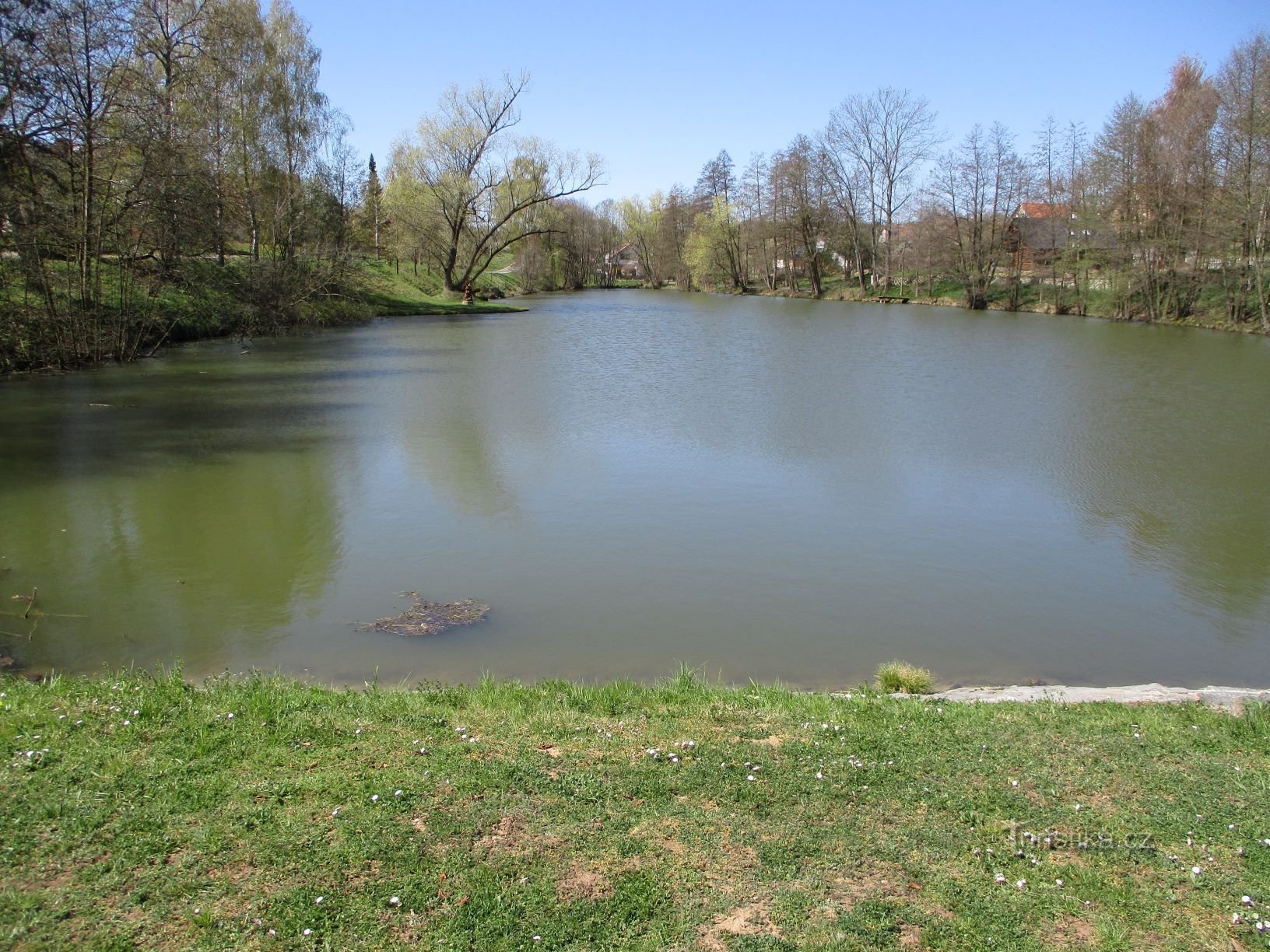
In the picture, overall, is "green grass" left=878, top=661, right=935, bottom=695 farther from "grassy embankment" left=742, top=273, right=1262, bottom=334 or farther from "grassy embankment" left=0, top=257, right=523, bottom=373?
"grassy embankment" left=742, top=273, right=1262, bottom=334

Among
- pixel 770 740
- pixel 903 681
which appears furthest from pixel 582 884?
pixel 903 681

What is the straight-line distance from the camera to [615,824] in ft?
11.4

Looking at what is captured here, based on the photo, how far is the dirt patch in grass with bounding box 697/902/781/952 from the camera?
2.85m

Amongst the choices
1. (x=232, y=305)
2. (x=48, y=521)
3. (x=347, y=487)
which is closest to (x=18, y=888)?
(x=48, y=521)

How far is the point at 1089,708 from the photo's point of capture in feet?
15.9

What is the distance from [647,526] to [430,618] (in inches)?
115

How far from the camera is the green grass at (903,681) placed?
5551 millimetres

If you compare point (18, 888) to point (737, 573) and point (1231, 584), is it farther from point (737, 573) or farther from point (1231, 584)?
point (1231, 584)

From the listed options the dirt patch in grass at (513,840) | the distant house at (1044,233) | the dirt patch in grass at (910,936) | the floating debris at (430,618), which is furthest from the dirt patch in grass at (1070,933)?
the distant house at (1044,233)

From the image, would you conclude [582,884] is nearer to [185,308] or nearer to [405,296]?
[185,308]

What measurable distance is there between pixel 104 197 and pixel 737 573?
18203 mm

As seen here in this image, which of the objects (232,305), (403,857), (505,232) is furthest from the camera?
(505,232)

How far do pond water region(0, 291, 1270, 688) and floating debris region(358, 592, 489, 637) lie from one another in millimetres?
117

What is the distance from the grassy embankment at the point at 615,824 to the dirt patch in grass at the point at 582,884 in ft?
0.04
